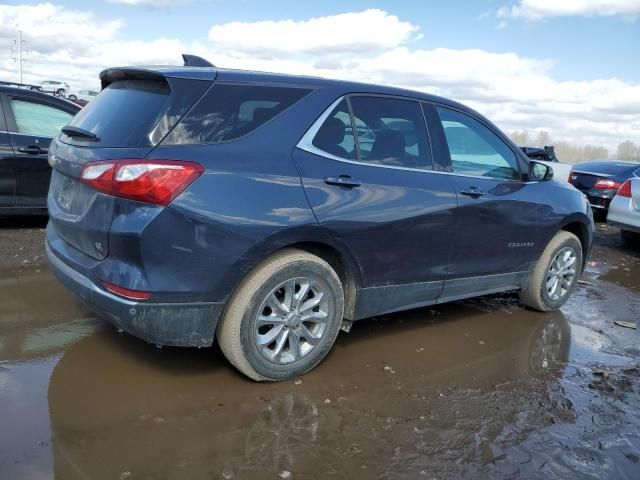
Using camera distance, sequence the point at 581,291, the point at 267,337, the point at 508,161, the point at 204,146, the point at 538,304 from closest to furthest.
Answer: the point at 204,146 → the point at 267,337 → the point at 508,161 → the point at 538,304 → the point at 581,291

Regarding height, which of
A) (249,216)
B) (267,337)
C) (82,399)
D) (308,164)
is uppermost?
(308,164)

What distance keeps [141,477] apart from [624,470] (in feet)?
7.60

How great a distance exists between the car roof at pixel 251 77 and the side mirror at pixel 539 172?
1.40 meters

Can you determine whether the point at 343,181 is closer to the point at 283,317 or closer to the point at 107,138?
the point at 283,317

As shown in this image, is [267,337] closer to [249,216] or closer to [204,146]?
[249,216]

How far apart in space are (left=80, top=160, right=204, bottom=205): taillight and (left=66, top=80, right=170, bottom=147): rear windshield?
0.16m

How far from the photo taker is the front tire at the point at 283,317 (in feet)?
10.2

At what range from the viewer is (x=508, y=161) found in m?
4.60

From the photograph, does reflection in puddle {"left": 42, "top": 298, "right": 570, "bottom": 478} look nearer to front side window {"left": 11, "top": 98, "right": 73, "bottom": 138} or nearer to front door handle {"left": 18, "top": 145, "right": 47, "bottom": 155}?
front door handle {"left": 18, "top": 145, "right": 47, "bottom": 155}

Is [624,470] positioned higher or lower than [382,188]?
lower

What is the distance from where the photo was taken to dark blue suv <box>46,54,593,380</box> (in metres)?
2.87

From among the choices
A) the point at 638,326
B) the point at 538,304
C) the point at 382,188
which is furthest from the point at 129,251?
the point at 638,326

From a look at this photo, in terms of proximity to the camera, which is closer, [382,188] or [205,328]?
[205,328]

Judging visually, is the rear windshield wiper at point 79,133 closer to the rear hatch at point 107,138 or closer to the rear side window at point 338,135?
the rear hatch at point 107,138
